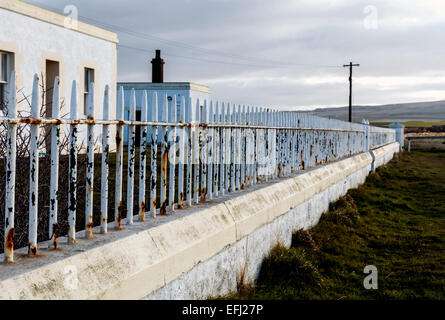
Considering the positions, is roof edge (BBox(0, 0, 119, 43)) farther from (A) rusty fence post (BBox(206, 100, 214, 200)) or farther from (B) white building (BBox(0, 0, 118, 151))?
(A) rusty fence post (BBox(206, 100, 214, 200))

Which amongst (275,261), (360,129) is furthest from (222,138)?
(360,129)

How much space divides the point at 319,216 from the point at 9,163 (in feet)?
22.3

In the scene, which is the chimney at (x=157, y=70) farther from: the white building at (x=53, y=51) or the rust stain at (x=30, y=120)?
the rust stain at (x=30, y=120)

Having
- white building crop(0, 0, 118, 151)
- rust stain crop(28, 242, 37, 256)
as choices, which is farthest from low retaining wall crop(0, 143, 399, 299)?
white building crop(0, 0, 118, 151)

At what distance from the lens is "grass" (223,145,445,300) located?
5367 millimetres

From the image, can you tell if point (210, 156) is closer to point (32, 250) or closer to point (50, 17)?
point (32, 250)

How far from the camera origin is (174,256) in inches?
147

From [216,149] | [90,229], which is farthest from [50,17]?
[90,229]

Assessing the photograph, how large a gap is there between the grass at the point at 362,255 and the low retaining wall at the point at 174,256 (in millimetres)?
283

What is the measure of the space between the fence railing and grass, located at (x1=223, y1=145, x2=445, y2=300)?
3.57ft
